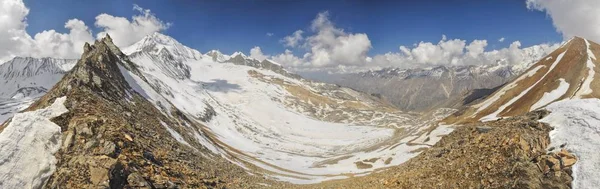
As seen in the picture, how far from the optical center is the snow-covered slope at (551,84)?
3278 inches

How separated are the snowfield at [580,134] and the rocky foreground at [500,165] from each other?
0.42m

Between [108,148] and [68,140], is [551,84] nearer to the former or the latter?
[108,148]

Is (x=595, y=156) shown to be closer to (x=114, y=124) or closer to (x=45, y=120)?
(x=114, y=124)

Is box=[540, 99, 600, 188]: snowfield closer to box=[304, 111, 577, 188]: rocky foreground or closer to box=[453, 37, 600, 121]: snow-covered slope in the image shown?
box=[304, 111, 577, 188]: rocky foreground

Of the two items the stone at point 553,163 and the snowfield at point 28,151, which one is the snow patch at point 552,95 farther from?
the snowfield at point 28,151

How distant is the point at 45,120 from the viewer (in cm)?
2564

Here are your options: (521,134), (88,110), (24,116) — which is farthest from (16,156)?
(521,134)

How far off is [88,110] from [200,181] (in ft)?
40.5

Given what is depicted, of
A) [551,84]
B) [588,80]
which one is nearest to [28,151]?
[588,80]

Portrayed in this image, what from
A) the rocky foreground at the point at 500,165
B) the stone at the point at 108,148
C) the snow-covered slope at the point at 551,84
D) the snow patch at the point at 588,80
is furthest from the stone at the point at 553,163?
the snow patch at the point at 588,80

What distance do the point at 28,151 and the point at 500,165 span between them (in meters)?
28.3

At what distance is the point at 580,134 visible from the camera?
21.1m

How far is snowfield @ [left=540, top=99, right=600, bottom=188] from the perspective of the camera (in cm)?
1866

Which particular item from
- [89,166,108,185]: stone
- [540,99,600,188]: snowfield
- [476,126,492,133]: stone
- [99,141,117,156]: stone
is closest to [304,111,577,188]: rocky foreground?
[540,99,600,188]: snowfield
